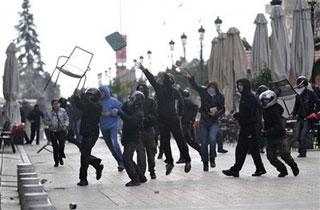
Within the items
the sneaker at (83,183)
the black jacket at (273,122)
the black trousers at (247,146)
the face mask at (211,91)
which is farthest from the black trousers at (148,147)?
the black jacket at (273,122)

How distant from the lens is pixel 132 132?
13727 millimetres

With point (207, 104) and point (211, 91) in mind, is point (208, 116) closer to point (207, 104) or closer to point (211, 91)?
point (207, 104)

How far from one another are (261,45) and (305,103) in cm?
653

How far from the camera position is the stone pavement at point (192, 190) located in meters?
10.7

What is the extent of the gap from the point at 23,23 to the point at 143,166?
113m

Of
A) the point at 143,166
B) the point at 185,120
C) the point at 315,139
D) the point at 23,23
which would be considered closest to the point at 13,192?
the point at 143,166

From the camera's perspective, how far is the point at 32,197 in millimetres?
8188

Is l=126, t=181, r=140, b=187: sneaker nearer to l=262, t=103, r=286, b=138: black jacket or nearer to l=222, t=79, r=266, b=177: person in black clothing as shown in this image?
l=222, t=79, r=266, b=177: person in black clothing

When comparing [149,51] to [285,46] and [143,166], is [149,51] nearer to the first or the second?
[285,46]

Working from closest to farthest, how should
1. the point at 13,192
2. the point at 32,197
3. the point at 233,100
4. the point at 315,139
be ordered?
1. the point at 32,197
2. the point at 13,192
3. the point at 315,139
4. the point at 233,100

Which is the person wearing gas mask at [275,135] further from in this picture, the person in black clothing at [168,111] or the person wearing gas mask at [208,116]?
the person wearing gas mask at [208,116]

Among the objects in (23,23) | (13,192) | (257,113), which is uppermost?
(23,23)

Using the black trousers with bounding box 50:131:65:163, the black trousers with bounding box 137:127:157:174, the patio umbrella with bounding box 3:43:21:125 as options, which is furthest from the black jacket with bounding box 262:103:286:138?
the patio umbrella with bounding box 3:43:21:125

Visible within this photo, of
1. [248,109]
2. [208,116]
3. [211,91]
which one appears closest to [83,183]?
[248,109]
